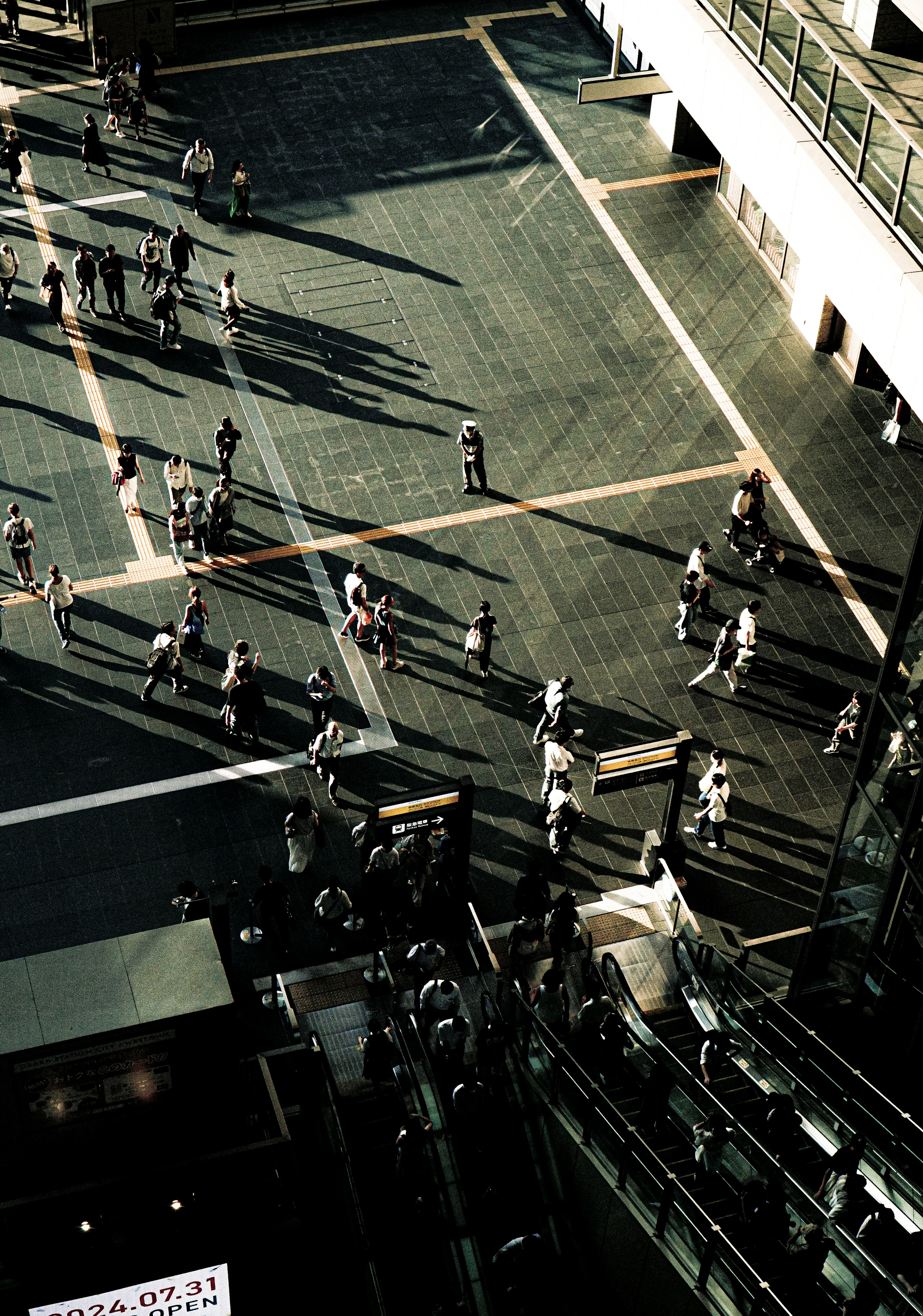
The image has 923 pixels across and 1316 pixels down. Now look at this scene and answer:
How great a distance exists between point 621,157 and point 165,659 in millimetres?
Answer: 16120

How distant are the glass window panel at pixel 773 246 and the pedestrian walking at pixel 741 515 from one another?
635 centimetres

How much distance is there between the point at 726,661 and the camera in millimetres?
22297

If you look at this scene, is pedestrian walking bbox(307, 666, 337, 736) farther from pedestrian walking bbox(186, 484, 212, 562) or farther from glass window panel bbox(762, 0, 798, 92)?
glass window panel bbox(762, 0, 798, 92)

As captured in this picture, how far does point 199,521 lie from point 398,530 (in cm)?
299

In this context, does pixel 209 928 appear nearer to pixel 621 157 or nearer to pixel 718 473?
pixel 718 473

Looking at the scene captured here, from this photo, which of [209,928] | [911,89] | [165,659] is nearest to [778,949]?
[209,928]

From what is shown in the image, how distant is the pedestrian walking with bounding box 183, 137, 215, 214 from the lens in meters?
29.8

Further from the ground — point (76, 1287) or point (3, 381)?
point (3, 381)

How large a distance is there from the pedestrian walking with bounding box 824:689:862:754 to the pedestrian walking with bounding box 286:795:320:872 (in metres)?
6.86

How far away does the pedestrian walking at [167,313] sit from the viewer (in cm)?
2691

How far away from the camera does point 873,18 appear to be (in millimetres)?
20781

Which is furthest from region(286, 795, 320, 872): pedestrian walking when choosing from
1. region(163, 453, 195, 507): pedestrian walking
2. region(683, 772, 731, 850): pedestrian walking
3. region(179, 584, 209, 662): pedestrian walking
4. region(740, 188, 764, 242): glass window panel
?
region(740, 188, 764, 242): glass window panel

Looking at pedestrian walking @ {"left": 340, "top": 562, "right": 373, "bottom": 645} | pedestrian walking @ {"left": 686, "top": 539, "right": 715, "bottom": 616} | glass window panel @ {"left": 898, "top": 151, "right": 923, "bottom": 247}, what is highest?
glass window panel @ {"left": 898, "top": 151, "right": 923, "bottom": 247}

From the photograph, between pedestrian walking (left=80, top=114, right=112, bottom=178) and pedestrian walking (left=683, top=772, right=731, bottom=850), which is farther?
pedestrian walking (left=80, top=114, right=112, bottom=178)
